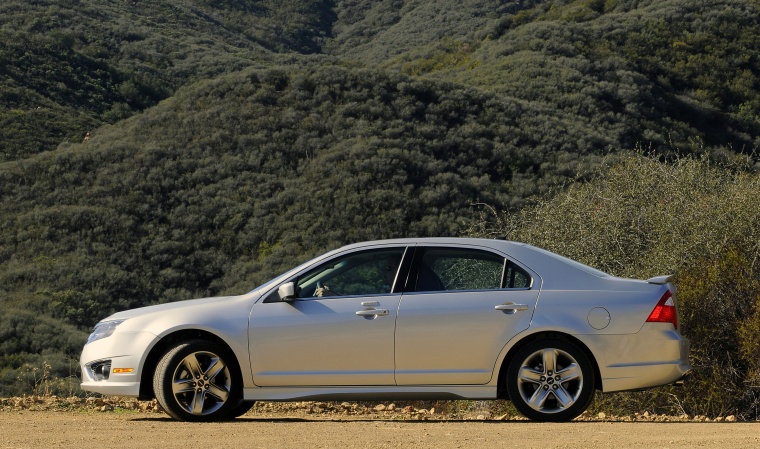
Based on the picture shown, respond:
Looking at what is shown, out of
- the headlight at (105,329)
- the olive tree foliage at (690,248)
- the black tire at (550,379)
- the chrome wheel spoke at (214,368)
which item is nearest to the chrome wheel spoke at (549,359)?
the black tire at (550,379)

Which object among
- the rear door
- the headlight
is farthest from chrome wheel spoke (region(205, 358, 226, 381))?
the rear door

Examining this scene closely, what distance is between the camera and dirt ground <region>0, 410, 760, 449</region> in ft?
20.6

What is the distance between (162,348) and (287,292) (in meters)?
1.13

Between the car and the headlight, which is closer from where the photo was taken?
the car

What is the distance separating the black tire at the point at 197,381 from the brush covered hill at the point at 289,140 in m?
9.74

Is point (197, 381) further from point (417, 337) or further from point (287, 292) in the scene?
point (417, 337)

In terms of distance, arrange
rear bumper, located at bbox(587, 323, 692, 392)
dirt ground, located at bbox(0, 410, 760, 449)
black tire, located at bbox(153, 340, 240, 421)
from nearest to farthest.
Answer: dirt ground, located at bbox(0, 410, 760, 449) < rear bumper, located at bbox(587, 323, 692, 392) < black tire, located at bbox(153, 340, 240, 421)

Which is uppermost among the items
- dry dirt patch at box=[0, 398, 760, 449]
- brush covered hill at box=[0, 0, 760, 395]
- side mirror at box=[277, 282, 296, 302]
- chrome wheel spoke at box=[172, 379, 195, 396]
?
brush covered hill at box=[0, 0, 760, 395]

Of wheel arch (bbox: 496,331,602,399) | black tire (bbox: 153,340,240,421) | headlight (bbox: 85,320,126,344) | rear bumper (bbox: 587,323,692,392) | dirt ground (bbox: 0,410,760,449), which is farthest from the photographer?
headlight (bbox: 85,320,126,344)

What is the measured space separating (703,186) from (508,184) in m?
18.3

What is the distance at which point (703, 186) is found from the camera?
14.5 m

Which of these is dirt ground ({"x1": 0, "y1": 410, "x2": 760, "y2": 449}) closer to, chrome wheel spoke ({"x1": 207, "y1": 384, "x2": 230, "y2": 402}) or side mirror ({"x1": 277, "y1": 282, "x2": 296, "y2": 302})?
chrome wheel spoke ({"x1": 207, "y1": 384, "x2": 230, "y2": 402})

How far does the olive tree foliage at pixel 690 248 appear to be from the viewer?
973cm

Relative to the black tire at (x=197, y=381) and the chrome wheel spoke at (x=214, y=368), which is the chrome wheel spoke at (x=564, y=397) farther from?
the chrome wheel spoke at (x=214, y=368)
